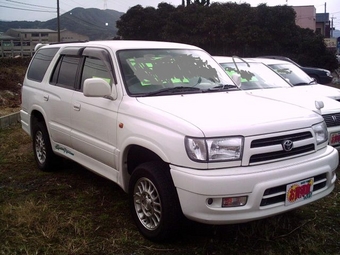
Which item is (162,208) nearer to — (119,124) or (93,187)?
(119,124)

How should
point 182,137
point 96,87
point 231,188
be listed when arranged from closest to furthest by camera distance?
point 231,188, point 182,137, point 96,87

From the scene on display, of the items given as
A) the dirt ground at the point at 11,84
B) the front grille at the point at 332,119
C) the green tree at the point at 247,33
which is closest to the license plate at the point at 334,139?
the front grille at the point at 332,119

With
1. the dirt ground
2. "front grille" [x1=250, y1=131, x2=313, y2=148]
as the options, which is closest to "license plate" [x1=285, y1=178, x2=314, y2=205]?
"front grille" [x1=250, y1=131, x2=313, y2=148]

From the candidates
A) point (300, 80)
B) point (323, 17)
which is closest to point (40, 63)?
point (300, 80)

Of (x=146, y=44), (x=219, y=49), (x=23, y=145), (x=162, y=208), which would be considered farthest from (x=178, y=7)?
(x=162, y=208)

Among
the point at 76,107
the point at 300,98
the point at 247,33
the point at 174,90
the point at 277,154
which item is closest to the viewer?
the point at 277,154

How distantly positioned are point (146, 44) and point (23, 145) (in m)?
3.86

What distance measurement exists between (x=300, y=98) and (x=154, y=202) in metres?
3.57

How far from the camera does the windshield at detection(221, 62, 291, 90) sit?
6996mm

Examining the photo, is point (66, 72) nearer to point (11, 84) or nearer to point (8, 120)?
point (8, 120)

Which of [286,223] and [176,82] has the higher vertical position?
[176,82]

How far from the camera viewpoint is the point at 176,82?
14.1ft

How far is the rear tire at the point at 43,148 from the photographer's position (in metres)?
5.54

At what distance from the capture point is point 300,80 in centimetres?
818
